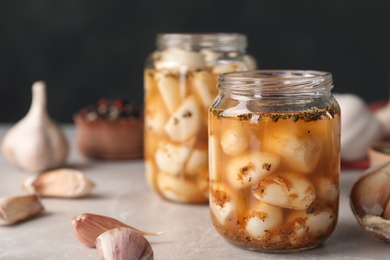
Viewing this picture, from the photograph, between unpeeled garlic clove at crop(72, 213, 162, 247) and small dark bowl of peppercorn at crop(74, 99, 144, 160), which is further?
small dark bowl of peppercorn at crop(74, 99, 144, 160)

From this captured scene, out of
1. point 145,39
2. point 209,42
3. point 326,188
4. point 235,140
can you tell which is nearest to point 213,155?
point 235,140

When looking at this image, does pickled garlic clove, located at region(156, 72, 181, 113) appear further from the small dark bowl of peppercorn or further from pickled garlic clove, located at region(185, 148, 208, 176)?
the small dark bowl of peppercorn

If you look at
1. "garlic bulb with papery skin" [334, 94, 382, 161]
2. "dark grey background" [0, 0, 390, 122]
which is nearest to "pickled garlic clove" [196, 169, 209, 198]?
"garlic bulb with papery skin" [334, 94, 382, 161]

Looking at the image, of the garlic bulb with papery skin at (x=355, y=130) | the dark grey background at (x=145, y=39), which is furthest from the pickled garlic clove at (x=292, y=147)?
the dark grey background at (x=145, y=39)

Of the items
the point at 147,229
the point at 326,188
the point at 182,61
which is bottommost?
the point at 147,229

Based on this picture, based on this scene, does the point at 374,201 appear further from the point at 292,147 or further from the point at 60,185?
the point at 60,185
